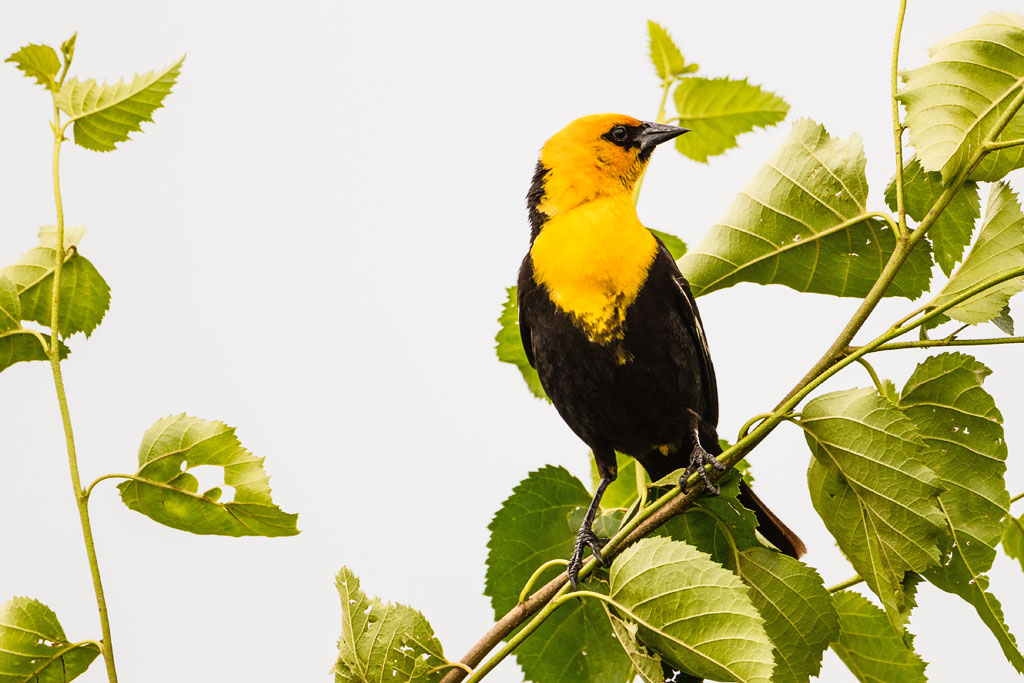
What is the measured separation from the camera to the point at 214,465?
32.7 inches

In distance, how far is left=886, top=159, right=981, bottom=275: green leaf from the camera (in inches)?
33.6

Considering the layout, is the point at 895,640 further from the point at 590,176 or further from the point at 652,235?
the point at 590,176

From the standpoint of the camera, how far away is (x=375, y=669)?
763 millimetres

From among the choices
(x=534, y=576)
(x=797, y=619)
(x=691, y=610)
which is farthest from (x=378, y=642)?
(x=797, y=619)

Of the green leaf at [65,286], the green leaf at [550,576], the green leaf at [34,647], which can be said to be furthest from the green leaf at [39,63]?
the green leaf at [550,576]

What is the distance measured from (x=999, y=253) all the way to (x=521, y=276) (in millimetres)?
598

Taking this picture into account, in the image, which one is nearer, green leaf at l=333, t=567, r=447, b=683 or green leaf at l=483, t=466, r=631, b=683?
green leaf at l=333, t=567, r=447, b=683

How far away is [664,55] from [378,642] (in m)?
0.73

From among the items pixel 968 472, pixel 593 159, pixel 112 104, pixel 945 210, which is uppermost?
pixel 593 159

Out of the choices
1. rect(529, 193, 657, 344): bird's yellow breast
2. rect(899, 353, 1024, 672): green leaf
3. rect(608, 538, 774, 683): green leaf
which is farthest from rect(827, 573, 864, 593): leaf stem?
rect(529, 193, 657, 344): bird's yellow breast

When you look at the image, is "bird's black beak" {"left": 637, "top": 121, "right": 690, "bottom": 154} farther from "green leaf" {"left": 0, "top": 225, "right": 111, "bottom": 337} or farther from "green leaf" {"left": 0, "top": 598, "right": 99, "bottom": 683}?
"green leaf" {"left": 0, "top": 598, "right": 99, "bottom": 683}

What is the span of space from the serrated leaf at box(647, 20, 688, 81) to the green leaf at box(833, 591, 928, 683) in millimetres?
615

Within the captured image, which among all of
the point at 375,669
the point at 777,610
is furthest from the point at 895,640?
the point at 375,669

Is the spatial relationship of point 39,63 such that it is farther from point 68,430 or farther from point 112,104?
point 68,430
